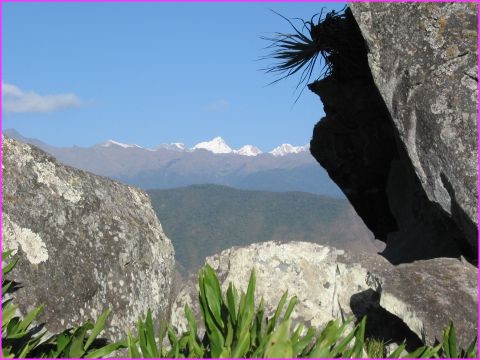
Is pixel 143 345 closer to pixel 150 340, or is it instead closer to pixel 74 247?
pixel 150 340

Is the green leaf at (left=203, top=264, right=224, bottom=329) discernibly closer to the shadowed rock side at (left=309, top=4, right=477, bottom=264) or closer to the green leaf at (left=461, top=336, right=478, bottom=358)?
the green leaf at (left=461, top=336, right=478, bottom=358)

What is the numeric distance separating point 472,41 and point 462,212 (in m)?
2.36

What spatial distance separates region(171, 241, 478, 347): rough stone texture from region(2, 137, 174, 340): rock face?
85 cm

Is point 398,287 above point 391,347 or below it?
above

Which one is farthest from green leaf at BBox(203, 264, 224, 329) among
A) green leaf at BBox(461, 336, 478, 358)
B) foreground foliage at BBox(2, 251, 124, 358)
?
green leaf at BBox(461, 336, 478, 358)

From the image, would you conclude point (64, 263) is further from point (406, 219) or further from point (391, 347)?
point (406, 219)

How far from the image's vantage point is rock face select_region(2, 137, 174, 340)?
24.5ft

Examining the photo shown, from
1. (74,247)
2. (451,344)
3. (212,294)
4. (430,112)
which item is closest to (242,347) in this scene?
(212,294)

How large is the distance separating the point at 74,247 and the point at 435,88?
5.13m

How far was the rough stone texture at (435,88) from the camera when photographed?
340 inches

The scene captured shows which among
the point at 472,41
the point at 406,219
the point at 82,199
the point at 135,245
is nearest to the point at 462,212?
the point at 472,41

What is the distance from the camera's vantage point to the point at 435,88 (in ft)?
29.9

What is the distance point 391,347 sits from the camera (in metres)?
7.32

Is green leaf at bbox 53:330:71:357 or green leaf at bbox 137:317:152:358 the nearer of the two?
green leaf at bbox 137:317:152:358
